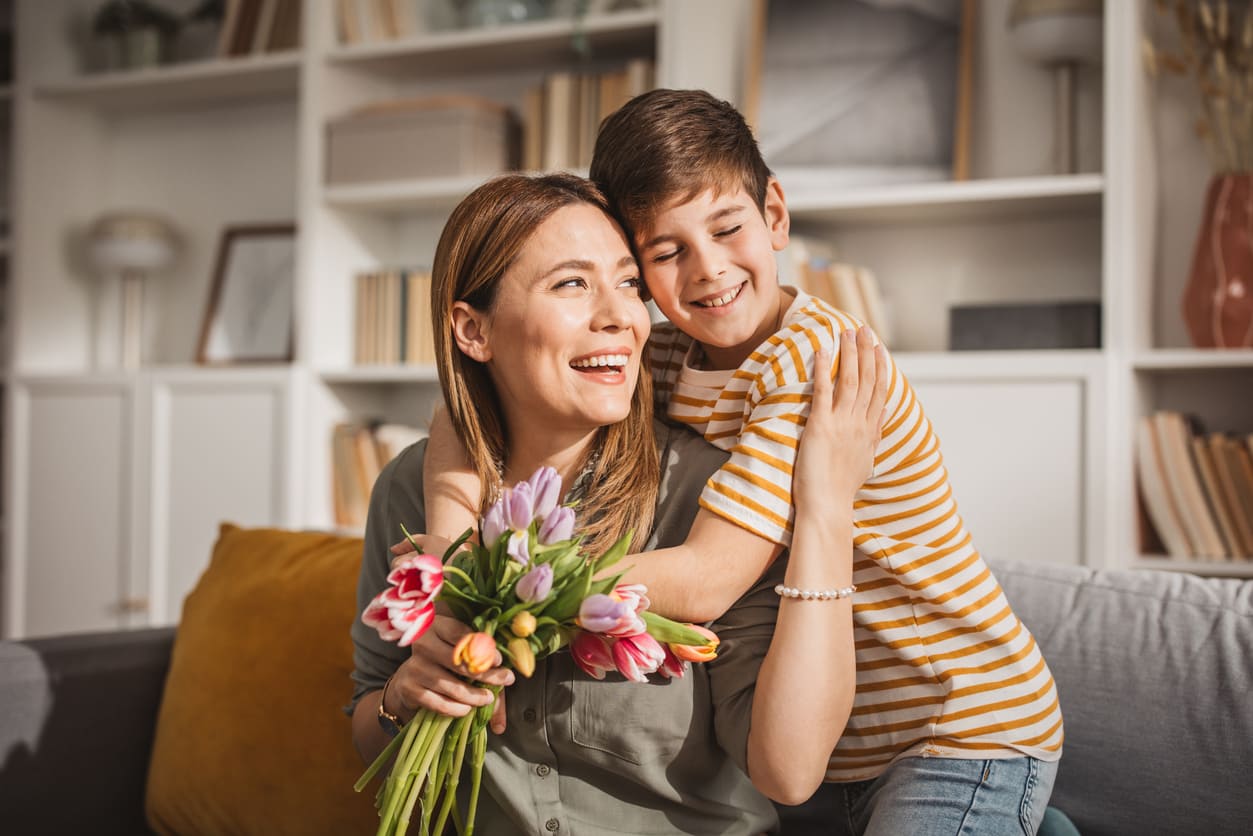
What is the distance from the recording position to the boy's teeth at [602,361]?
135 cm

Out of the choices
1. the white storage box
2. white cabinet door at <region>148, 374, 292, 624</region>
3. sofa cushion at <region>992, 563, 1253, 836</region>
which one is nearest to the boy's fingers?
sofa cushion at <region>992, 563, 1253, 836</region>

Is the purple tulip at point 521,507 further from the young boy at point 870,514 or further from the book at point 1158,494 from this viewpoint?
the book at point 1158,494

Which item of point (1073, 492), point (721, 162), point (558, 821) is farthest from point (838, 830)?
point (1073, 492)

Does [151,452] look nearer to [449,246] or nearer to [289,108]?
[289,108]

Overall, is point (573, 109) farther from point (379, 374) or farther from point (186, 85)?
point (186, 85)

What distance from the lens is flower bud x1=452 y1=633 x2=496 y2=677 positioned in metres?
1.01

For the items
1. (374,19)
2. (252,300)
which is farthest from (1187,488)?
(252,300)

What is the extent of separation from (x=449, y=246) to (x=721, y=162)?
1.12ft

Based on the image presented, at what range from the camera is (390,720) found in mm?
1396

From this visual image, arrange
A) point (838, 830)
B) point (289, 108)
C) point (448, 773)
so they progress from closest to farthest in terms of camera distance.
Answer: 1. point (448, 773)
2. point (838, 830)
3. point (289, 108)

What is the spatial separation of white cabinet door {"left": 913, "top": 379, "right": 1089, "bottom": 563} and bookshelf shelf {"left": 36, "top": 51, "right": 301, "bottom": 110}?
6.84 feet

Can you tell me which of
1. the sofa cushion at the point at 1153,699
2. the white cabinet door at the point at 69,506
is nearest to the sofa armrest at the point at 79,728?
the sofa cushion at the point at 1153,699

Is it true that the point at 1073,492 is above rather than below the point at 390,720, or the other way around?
above

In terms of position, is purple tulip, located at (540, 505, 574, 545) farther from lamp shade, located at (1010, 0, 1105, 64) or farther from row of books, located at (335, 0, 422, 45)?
row of books, located at (335, 0, 422, 45)
